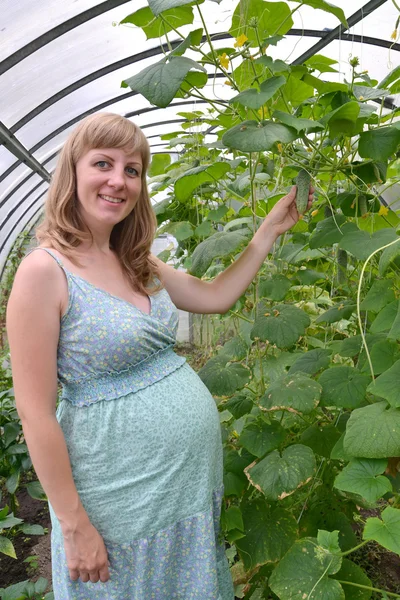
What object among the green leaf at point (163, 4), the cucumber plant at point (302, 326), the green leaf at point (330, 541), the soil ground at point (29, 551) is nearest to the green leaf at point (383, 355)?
the cucumber plant at point (302, 326)

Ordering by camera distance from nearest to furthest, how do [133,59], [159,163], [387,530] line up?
[387,530] → [159,163] → [133,59]

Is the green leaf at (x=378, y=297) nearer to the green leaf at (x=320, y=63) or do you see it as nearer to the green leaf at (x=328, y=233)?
the green leaf at (x=328, y=233)

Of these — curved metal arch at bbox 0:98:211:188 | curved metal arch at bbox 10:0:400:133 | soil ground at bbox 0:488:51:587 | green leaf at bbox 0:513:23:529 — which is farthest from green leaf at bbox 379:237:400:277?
curved metal arch at bbox 0:98:211:188

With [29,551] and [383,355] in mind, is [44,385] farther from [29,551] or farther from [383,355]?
[29,551]

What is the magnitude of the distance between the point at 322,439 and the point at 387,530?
53cm

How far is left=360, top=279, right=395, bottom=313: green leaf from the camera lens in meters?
1.30

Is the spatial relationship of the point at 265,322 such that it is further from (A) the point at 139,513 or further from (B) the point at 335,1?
(B) the point at 335,1

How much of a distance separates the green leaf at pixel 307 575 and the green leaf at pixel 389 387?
11.9 inches

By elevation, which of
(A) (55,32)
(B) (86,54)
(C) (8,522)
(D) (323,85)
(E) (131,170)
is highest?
(B) (86,54)

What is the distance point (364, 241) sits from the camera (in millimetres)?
1212

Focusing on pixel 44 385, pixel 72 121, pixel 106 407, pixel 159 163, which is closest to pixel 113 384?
pixel 106 407

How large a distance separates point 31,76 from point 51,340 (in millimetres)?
3342

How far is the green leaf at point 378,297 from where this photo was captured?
130 centimetres

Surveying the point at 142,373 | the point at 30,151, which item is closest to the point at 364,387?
the point at 142,373
